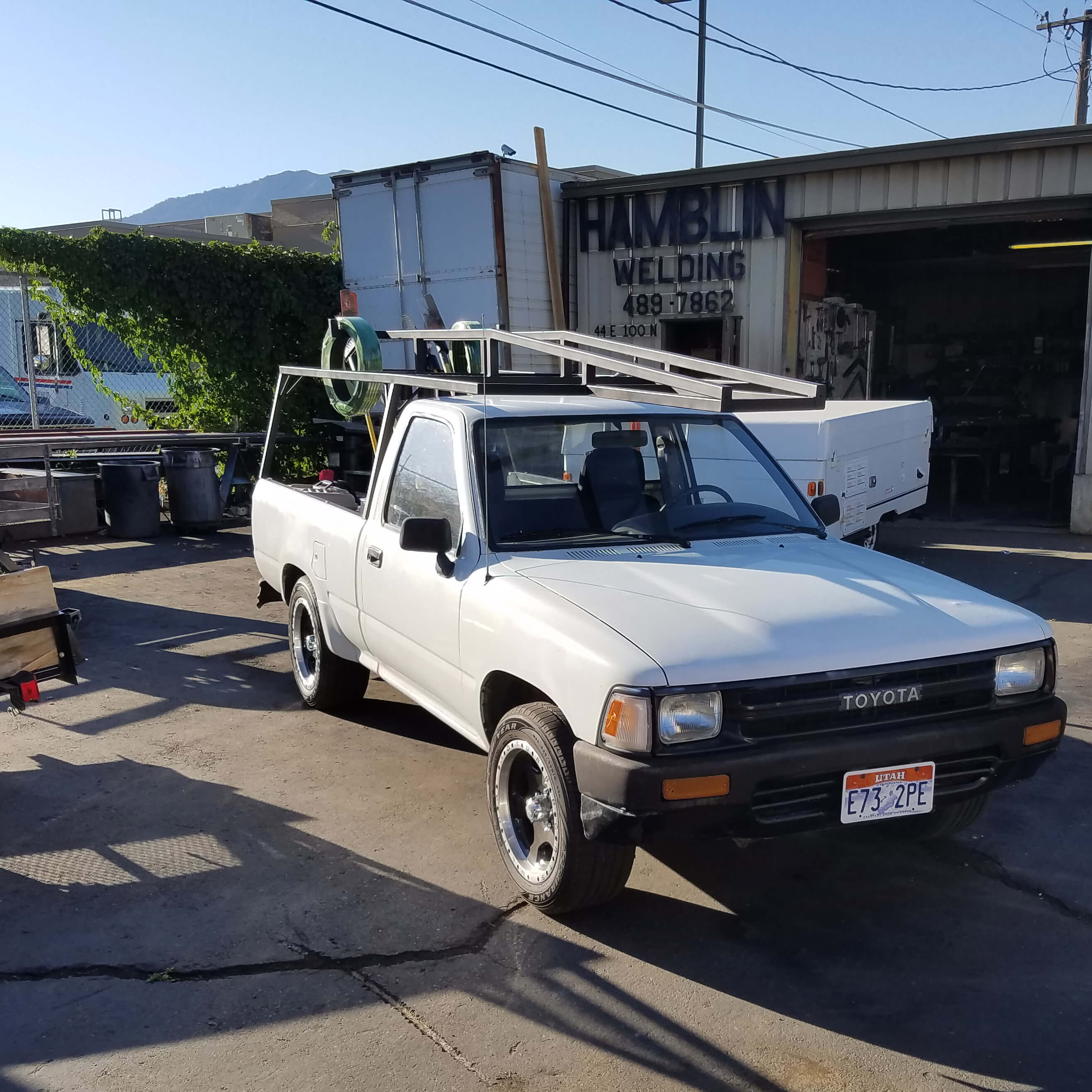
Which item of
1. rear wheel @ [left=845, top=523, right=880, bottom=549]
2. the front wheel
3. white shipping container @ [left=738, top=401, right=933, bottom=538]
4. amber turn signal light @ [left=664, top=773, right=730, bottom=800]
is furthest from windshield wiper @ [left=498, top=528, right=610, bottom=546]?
rear wheel @ [left=845, top=523, right=880, bottom=549]

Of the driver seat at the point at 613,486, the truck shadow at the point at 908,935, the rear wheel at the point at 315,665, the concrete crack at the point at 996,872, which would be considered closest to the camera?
the truck shadow at the point at 908,935

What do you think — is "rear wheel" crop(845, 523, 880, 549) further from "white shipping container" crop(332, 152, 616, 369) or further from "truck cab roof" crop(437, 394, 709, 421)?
"white shipping container" crop(332, 152, 616, 369)

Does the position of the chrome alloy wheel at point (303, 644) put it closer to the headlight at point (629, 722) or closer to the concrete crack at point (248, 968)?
the concrete crack at point (248, 968)

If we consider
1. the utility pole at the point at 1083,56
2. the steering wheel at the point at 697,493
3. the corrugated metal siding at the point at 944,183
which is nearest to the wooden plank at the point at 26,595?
the steering wheel at the point at 697,493

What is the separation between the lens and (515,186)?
13.9 meters

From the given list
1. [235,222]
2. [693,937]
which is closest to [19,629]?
[693,937]

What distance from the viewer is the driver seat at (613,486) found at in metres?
4.45

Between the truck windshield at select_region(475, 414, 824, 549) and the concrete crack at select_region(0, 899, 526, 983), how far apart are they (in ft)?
4.94

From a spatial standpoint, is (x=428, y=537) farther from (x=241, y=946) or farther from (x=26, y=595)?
(x=26, y=595)

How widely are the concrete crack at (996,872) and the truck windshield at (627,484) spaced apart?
1419mm

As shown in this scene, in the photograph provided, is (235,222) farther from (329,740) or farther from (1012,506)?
(329,740)

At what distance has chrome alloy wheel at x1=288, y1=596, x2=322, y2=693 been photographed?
6090 millimetres

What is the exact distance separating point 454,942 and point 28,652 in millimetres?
2477

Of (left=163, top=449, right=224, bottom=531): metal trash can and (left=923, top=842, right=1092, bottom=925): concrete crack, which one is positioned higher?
(left=163, top=449, right=224, bottom=531): metal trash can
